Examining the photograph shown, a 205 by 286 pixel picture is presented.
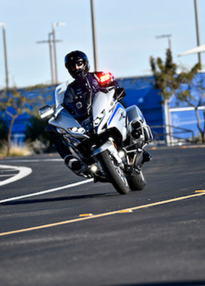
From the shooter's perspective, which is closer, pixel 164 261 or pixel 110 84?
pixel 164 261

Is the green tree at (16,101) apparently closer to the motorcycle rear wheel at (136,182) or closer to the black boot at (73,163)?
the motorcycle rear wheel at (136,182)

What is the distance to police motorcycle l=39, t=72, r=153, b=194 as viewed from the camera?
828 cm

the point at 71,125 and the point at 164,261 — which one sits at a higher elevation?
the point at 71,125

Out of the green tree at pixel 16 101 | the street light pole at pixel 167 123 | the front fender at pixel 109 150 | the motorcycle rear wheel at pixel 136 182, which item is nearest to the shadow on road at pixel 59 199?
the motorcycle rear wheel at pixel 136 182

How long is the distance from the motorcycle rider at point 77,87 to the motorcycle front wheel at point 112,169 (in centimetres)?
60

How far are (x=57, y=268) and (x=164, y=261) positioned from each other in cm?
73

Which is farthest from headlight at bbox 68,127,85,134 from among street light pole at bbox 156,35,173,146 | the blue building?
the blue building

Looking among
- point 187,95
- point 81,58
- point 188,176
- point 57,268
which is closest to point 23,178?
point 188,176

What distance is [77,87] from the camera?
28.9 feet

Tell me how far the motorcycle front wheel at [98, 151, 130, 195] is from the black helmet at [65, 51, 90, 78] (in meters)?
1.40

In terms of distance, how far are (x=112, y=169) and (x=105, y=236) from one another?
2759 millimetres

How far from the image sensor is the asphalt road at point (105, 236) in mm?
4074

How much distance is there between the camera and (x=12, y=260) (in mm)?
4777

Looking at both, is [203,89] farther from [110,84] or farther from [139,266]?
[139,266]
